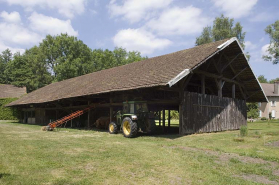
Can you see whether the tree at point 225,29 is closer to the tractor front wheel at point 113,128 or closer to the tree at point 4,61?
the tractor front wheel at point 113,128

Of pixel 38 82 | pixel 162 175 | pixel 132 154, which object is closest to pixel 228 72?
pixel 132 154

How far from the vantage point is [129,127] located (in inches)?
476

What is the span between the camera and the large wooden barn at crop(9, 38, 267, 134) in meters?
13.1

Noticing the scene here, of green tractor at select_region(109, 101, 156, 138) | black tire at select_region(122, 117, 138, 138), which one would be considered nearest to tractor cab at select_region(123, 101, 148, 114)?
green tractor at select_region(109, 101, 156, 138)

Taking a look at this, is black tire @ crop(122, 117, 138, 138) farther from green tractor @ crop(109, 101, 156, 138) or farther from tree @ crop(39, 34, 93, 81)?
tree @ crop(39, 34, 93, 81)

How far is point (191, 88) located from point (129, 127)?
10.2 metres

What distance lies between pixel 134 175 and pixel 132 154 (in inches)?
86.8

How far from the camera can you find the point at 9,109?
37.0 meters

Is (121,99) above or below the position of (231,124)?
above

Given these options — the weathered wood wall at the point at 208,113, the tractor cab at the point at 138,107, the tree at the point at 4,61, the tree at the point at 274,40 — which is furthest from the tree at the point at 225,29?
the tree at the point at 4,61

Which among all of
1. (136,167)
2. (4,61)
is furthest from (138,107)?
(4,61)

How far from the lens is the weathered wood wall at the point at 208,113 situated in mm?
13664

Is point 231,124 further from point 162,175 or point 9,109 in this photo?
point 9,109

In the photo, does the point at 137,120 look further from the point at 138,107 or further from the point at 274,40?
the point at 274,40
